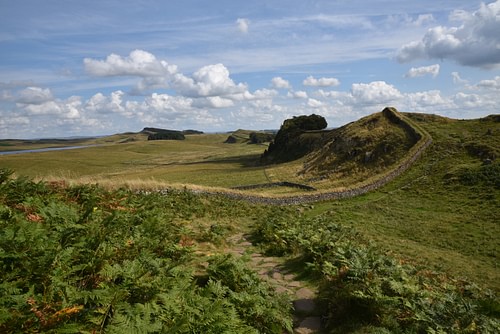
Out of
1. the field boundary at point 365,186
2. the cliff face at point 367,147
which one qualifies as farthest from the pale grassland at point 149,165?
the cliff face at point 367,147

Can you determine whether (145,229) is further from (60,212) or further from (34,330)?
(34,330)

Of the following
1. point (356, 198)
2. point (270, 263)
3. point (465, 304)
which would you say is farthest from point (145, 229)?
point (356, 198)

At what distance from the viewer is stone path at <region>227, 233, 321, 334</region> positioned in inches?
276

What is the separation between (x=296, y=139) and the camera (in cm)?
9631

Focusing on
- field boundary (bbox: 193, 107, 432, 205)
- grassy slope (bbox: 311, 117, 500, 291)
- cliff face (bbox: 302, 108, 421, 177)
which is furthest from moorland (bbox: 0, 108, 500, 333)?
cliff face (bbox: 302, 108, 421, 177)

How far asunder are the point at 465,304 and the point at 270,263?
5.61 m

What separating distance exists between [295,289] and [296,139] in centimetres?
8920

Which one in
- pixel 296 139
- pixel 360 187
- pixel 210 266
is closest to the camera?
pixel 210 266

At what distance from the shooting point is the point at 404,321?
Result: 6641 millimetres

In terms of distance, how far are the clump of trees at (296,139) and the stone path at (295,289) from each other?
248ft

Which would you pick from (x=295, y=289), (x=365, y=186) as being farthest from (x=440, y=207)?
(x=295, y=289)

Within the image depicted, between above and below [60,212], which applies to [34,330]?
below

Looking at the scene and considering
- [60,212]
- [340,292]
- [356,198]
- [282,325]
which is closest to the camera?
[282,325]

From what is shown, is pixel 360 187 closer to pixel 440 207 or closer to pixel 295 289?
pixel 440 207
